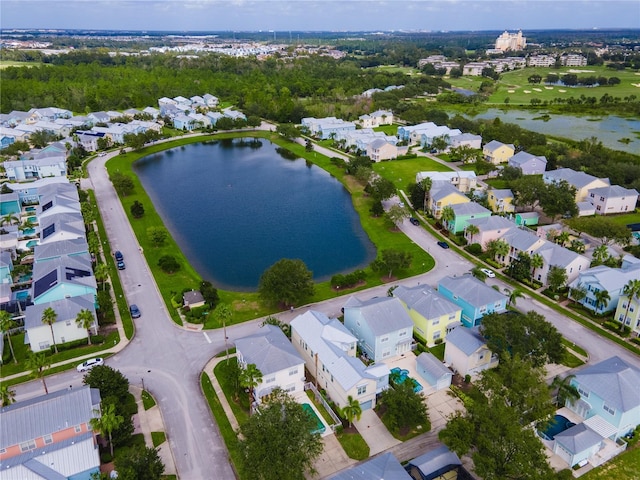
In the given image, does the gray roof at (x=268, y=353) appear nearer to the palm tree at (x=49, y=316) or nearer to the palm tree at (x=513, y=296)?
the palm tree at (x=49, y=316)

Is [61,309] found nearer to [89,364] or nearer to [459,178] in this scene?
[89,364]

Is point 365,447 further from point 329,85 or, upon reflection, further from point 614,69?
point 614,69

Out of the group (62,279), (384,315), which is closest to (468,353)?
(384,315)

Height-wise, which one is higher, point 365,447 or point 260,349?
point 260,349

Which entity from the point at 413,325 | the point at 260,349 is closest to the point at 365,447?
the point at 260,349

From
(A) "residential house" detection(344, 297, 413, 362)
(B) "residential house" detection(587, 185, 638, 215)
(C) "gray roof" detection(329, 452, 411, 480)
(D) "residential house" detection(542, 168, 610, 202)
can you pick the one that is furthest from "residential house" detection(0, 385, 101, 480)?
(D) "residential house" detection(542, 168, 610, 202)

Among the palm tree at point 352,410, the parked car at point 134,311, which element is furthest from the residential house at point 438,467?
the parked car at point 134,311
